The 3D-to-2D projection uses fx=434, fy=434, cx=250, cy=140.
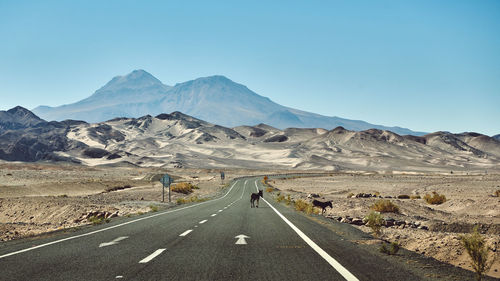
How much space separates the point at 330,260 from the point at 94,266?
4.54 m

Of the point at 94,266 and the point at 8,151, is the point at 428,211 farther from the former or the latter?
the point at 8,151

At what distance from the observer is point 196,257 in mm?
9023

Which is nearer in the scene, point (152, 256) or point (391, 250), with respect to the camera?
point (152, 256)

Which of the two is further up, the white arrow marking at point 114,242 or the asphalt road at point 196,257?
the asphalt road at point 196,257

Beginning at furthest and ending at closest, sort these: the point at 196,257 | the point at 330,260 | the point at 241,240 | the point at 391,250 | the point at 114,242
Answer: the point at 241,240 → the point at 114,242 → the point at 391,250 → the point at 196,257 → the point at 330,260

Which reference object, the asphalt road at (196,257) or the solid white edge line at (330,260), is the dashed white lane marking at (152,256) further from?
the solid white edge line at (330,260)

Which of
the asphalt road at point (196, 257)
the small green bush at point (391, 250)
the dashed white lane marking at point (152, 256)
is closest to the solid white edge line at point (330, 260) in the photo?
the asphalt road at point (196, 257)

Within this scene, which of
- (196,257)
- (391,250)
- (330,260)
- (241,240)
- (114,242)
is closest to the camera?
(330,260)

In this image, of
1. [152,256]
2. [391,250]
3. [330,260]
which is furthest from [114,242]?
[391,250]

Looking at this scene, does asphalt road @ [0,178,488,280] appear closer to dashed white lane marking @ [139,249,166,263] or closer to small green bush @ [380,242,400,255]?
dashed white lane marking @ [139,249,166,263]

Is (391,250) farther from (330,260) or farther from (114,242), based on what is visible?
(114,242)

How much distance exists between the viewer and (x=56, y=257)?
9.11 metres

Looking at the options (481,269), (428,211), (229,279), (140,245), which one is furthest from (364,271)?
(428,211)

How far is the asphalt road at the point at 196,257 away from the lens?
7295 mm
